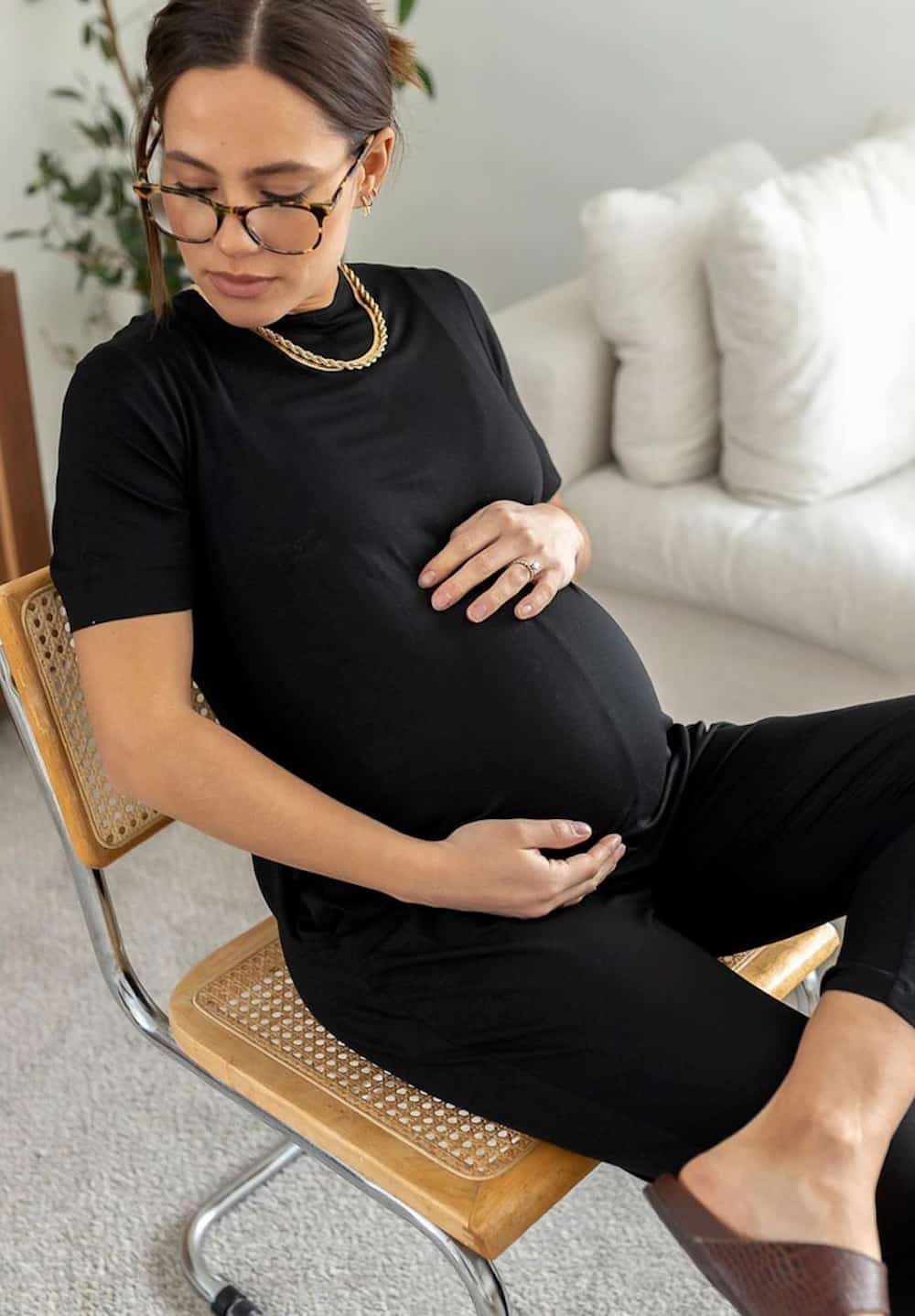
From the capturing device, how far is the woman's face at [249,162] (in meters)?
1.04

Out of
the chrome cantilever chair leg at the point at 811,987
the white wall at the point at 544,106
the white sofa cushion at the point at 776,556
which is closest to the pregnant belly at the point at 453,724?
the chrome cantilever chair leg at the point at 811,987

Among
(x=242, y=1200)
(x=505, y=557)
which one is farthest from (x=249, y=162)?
(x=242, y=1200)

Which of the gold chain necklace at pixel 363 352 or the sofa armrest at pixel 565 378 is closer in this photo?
the gold chain necklace at pixel 363 352

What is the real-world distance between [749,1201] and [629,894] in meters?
0.28

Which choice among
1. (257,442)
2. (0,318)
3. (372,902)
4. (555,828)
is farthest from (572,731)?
(0,318)

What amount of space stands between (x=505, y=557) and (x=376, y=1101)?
42cm

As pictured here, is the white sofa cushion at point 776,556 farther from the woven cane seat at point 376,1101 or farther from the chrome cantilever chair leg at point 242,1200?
the chrome cantilever chair leg at point 242,1200

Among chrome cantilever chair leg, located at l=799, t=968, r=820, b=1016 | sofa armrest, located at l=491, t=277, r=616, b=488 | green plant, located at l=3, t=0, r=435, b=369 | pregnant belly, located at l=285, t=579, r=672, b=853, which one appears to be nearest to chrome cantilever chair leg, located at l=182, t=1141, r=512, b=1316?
pregnant belly, located at l=285, t=579, r=672, b=853

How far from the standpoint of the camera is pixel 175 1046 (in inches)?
47.5

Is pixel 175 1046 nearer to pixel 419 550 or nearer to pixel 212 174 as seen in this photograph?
pixel 419 550

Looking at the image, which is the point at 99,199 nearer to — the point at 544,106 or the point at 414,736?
the point at 544,106

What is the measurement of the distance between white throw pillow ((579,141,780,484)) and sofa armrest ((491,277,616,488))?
0.11 feet

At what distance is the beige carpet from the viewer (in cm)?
144

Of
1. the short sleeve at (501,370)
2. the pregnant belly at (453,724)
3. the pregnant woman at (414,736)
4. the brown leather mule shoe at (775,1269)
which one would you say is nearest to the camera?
the brown leather mule shoe at (775,1269)
